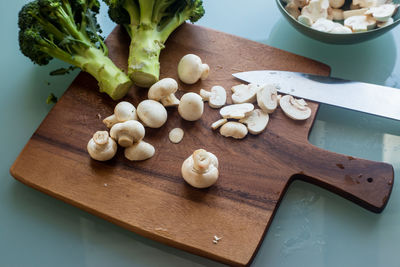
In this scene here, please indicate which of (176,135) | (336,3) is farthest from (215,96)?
(336,3)

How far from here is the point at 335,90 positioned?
1.46m

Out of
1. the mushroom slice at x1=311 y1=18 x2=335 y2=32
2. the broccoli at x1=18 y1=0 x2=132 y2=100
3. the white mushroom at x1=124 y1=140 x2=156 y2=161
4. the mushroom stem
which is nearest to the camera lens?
the mushroom stem

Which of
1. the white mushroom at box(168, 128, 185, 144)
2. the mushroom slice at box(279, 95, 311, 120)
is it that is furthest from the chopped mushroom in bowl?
the white mushroom at box(168, 128, 185, 144)

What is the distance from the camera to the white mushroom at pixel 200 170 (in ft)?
4.01

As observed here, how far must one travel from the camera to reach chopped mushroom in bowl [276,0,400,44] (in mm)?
1500

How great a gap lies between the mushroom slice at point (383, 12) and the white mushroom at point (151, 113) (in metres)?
0.88

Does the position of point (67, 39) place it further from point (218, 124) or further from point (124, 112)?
point (218, 124)

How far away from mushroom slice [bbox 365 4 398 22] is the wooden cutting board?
0.50 m

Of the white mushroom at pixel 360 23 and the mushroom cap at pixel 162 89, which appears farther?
the white mushroom at pixel 360 23

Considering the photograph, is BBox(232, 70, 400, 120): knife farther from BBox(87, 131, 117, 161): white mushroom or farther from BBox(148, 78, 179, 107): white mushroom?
BBox(87, 131, 117, 161): white mushroom

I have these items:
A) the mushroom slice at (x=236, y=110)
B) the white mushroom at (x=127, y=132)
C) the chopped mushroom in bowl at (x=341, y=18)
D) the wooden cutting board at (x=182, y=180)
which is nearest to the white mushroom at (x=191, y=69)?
the wooden cutting board at (x=182, y=180)

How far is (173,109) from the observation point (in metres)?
1.46

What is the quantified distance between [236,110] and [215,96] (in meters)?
0.10

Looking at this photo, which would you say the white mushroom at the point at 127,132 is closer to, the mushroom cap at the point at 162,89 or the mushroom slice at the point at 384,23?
the mushroom cap at the point at 162,89
